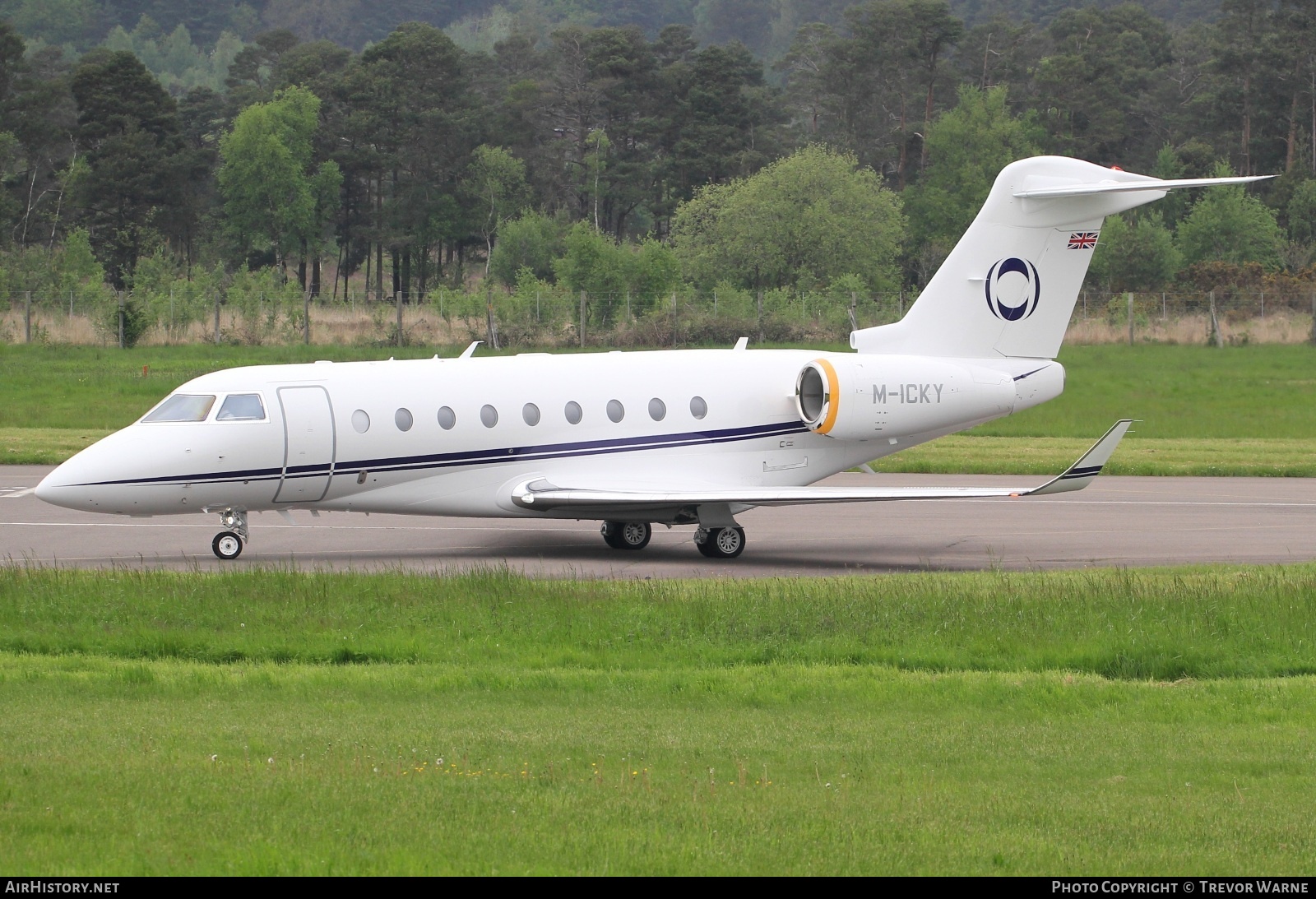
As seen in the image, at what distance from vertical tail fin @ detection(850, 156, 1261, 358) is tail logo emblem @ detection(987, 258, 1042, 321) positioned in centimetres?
1

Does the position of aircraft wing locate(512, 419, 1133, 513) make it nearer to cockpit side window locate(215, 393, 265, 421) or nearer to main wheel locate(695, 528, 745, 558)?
main wheel locate(695, 528, 745, 558)

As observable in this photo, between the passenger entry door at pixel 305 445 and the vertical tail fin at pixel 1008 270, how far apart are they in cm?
760

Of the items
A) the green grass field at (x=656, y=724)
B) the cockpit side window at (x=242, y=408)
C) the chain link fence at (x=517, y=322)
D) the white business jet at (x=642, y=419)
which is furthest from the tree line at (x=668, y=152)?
the green grass field at (x=656, y=724)

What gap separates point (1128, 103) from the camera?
102 meters

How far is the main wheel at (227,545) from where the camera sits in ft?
64.1

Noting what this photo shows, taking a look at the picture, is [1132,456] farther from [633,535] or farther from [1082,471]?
[633,535]

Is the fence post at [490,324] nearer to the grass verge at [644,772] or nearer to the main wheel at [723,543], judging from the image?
the main wheel at [723,543]

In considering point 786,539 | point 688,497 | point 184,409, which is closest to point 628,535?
point 688,497

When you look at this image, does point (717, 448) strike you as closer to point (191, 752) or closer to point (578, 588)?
point (578, 588)

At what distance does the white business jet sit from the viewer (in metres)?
19.1

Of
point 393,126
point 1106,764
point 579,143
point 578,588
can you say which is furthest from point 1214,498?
point 579,143

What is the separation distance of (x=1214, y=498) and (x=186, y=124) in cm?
8749

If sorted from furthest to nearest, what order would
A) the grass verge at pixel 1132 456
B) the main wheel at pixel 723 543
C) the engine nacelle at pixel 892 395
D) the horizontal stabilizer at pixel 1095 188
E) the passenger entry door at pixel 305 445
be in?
the grass verge at pixel 1132 456, the horizontal stabilizer at pixel 1095 188, the engine nacelle at pixel 892 395, the main wheel at pixel 723 543, the passenger entry door at pixel 305 445

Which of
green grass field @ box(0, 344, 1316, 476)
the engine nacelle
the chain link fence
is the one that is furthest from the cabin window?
the chain link fence
